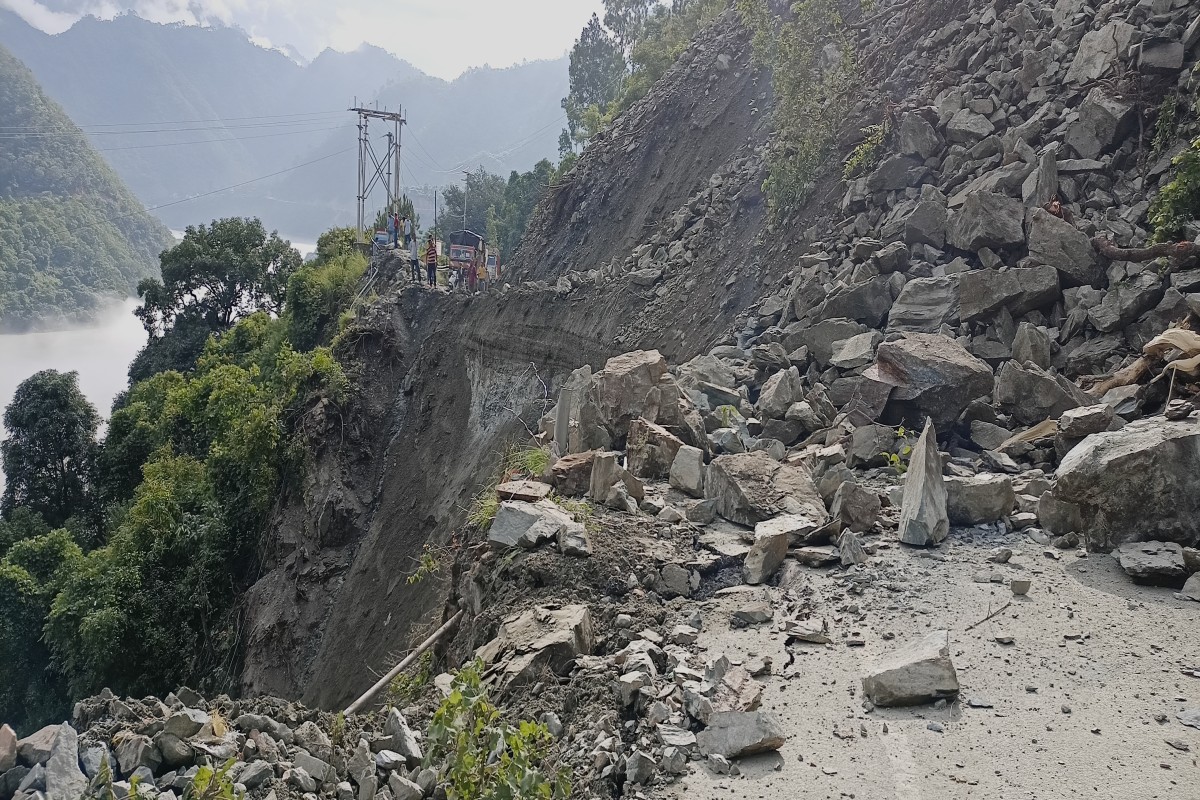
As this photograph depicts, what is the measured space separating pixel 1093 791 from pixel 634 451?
4.57m

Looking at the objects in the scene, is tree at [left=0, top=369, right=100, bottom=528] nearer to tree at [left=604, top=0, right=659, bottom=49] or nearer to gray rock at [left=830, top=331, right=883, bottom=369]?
gray rock at [left=830, top=331, right=883, bottom=369]

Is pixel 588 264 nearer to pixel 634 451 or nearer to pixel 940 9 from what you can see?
pixel 940 9

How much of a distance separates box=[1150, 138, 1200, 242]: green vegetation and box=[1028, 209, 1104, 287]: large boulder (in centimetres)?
60

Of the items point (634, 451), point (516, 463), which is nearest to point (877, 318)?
point (634, 451)

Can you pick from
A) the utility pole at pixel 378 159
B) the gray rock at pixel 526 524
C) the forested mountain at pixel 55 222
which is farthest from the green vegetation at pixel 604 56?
the forested mountain at pixel 55 222

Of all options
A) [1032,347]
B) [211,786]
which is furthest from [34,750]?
[1032,347]

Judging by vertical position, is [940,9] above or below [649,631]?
above

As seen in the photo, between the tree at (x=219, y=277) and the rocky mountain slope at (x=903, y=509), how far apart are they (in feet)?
81.4

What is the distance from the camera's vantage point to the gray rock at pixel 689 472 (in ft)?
22.4

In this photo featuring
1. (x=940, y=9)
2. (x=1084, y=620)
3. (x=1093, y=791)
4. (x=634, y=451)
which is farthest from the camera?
(x=940, y=9)

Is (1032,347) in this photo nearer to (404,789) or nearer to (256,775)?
(404,789)

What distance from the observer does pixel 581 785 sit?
12.1ft

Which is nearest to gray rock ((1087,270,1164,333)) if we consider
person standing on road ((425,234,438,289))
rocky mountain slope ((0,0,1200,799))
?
rocky mountain slope ((0,0,1200,799))

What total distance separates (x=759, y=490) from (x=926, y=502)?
→ 1.22 m
